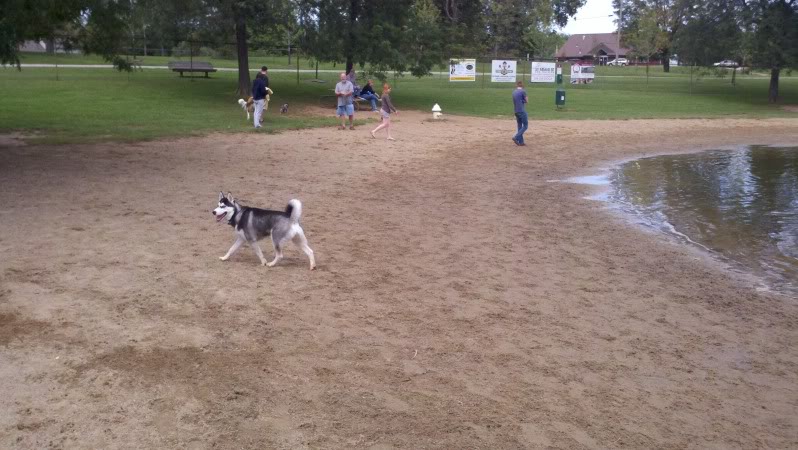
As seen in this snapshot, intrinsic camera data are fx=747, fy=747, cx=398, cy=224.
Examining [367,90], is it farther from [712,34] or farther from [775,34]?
[775,34]

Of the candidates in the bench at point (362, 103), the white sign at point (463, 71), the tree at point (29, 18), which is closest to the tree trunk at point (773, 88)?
the white sign at point (463, 71)

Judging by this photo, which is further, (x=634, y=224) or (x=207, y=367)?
(x=634, y=224)

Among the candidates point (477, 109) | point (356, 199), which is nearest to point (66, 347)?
point (356, 199)

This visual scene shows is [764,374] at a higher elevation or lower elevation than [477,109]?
lower

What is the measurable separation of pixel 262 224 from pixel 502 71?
4771 centimetres

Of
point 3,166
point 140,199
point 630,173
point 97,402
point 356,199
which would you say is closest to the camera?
point 97,402

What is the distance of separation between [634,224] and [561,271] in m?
4.17

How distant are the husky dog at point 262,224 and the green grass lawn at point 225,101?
13.1 m

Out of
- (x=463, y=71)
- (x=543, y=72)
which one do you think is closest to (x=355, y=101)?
(x=463, y=71)

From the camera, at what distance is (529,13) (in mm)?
79812

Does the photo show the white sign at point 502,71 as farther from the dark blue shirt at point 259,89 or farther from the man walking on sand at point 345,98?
the dark blue shirt at point 259,89

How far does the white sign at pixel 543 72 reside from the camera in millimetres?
56562

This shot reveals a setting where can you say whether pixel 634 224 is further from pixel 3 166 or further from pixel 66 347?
pixel 3 166

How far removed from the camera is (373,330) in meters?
8.26
